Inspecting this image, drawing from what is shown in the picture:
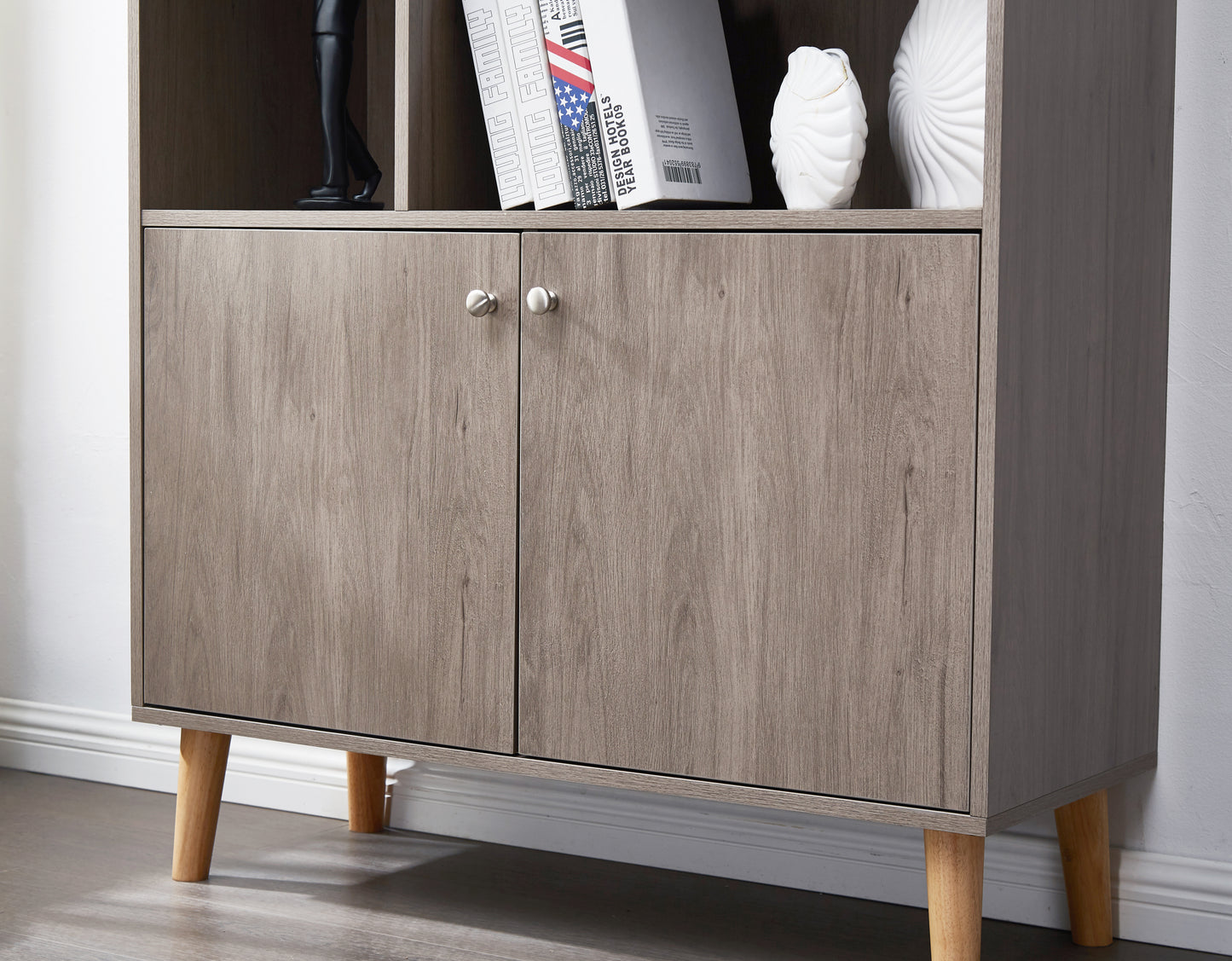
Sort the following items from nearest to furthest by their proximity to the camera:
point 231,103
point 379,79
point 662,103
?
1. point 662,103
2. point 231,103
3. point 379,79

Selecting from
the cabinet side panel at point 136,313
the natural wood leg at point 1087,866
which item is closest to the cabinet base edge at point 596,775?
the cabinet side panel at point 136,313

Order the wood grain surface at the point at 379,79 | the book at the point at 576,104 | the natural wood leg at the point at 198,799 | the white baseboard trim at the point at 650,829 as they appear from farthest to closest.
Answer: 1. the wood grain surface at the point at 379,79
2. the natural wood leg at the point at 198,799
3. the white baseboard trim at the point at 650,829
4. the book at the point at 576,104

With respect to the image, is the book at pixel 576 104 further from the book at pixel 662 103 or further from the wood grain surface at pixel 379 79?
the wood grain surface at pixel 379 79

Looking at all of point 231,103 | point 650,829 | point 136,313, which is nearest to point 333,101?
point 231,103

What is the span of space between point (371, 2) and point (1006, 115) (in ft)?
3.06

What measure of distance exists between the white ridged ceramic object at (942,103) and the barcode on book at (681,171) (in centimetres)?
19

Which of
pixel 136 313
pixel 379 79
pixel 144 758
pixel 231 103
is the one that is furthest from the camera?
pixel 144 758

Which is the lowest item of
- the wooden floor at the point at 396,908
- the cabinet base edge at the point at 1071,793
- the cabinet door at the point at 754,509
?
the wooden floor at the point at 396,908

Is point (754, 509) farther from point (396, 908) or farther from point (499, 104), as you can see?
point (396, 908)

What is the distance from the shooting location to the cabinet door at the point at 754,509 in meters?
1.16

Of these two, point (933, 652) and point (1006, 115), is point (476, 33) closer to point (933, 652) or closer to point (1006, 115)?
point (1006, 115)

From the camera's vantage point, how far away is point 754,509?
4.02ft

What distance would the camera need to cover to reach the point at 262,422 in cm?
144

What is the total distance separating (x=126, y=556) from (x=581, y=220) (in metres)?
0.99
